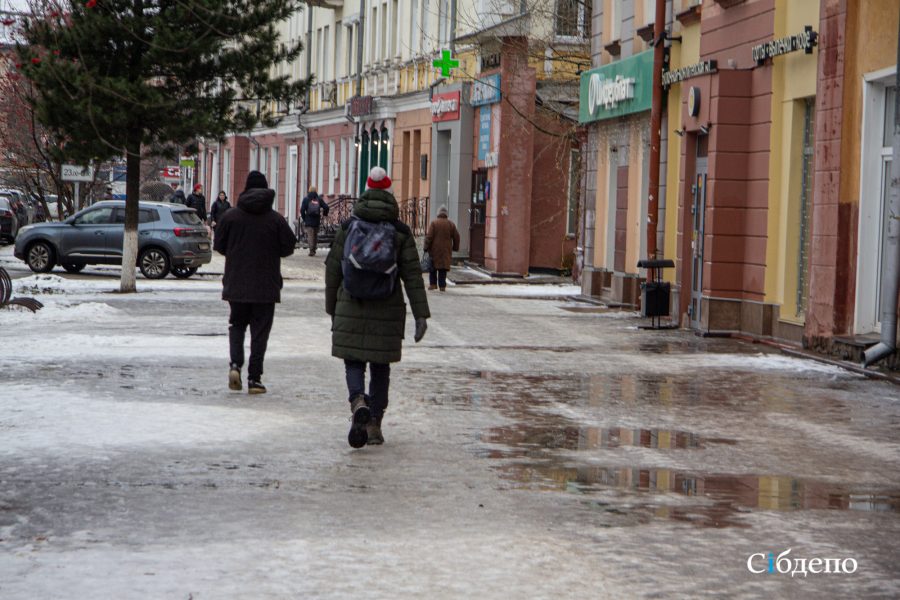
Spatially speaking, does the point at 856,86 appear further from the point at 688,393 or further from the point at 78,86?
the point at 78,86

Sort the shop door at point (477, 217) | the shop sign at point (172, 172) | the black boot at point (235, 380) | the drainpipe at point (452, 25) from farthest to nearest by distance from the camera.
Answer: the shop sign at point (172, 172) < the drainpipe at point (452, 25) < the shop door at point (477, 217) < the black boot at point (235, 380)

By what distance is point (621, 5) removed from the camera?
1195 inches

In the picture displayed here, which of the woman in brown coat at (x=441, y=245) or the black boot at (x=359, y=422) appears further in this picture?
the woman in brown coat at (x=441, y=245)

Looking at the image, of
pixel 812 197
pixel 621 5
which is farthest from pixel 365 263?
pixel 621 5

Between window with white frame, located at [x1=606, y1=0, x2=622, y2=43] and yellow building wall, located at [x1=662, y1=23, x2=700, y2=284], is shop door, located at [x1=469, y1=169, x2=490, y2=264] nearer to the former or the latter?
window with white frame, located at [x1=606, y1=0, x2=622, y2=43]

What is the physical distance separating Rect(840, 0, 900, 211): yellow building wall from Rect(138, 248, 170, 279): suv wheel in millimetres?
18965

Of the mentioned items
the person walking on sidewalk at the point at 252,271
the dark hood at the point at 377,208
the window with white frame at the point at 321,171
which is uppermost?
the window with white frame at the point at 321,171

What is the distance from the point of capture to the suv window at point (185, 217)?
34406 mm

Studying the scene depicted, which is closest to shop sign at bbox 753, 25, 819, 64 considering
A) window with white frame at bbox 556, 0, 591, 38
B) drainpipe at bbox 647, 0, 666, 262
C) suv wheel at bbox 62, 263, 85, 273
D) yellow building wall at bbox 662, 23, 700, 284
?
yellow building wall at bbox 662, 23, 700, 284

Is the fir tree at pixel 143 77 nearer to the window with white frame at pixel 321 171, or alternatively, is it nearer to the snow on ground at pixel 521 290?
the snow on ground at pixel 521 290

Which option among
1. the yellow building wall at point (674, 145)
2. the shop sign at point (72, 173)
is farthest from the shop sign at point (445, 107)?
the yellow building wall at point (674, 145)

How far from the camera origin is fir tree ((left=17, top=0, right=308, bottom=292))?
2759cm

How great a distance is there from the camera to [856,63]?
1819 centimetres

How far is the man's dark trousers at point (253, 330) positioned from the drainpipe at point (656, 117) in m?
13.2
